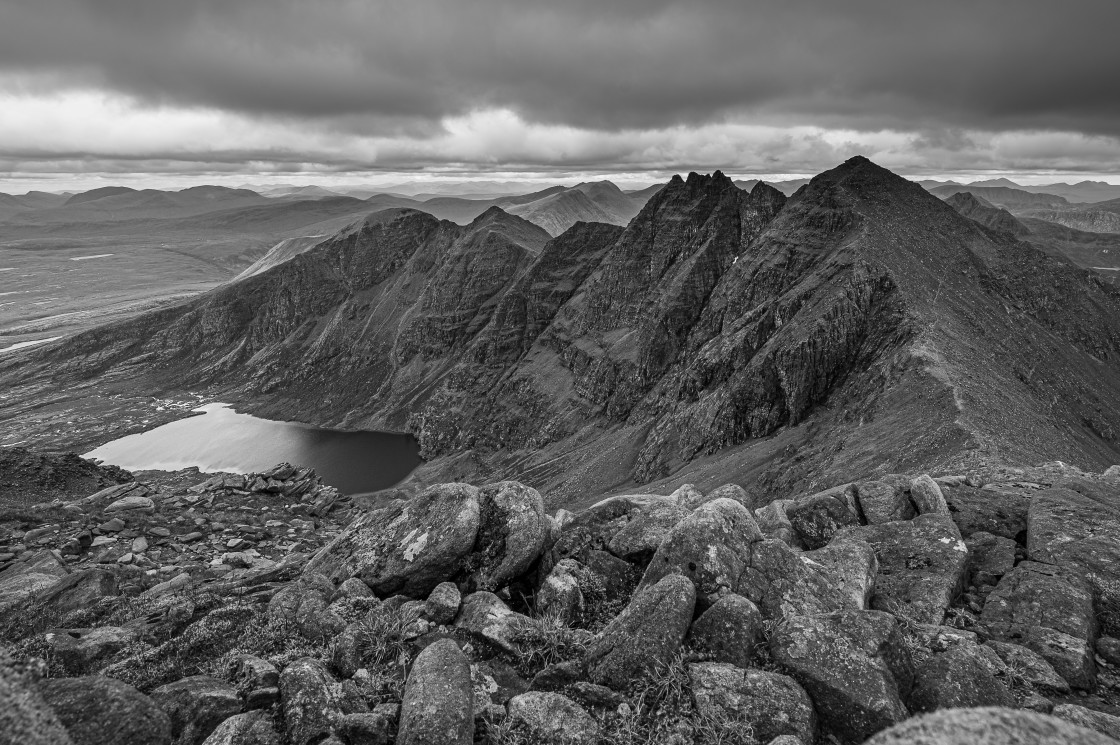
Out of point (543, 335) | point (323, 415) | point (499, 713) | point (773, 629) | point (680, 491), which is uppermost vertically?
point (773, 629)

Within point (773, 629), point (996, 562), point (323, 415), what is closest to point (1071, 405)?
point (996, 562)

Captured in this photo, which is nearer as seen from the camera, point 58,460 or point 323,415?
point 58,460

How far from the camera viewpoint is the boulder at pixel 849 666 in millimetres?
9266

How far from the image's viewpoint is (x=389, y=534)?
58.1 ft

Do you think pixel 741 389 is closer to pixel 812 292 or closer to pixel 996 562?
pixel 812 292

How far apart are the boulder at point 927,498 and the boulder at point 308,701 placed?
19986 mm

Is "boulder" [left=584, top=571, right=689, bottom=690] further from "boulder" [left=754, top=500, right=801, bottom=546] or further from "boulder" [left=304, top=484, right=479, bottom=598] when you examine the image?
"boulder" [left=754, top=500, right=801, bottom=546]

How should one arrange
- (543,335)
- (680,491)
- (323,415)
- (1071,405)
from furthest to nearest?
(323,415) < (543,335) < (1071,405) < (680,491)

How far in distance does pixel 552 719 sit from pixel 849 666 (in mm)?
5710

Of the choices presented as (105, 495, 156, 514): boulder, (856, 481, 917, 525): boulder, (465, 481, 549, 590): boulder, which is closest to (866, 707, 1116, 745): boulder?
(465, 481, 549, 590): boulder

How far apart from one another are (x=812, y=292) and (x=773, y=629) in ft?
328

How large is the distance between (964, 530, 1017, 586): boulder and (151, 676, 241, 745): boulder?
64.9ft

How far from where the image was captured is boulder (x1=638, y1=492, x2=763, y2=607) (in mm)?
12773

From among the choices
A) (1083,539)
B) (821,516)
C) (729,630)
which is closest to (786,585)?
(729,630)
